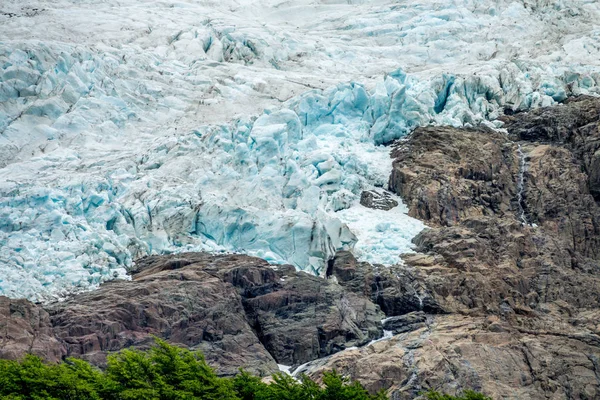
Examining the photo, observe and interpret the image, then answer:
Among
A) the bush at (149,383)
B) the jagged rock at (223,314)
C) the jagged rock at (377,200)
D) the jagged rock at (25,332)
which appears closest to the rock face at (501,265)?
the jagged rock at (377,200)

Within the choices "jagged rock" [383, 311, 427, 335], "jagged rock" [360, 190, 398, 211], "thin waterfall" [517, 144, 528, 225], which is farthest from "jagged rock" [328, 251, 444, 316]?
"thin waterfall" [517, 144, 528, 225]

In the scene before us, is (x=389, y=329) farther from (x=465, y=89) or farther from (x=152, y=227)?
(x=465, y=89)

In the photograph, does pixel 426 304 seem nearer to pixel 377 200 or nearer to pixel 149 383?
pixel 377 200

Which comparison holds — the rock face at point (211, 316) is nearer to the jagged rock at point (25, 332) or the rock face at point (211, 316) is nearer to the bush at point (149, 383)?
the jagged rock at point (25, 332)

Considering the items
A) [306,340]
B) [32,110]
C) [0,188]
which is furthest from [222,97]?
[306,340]

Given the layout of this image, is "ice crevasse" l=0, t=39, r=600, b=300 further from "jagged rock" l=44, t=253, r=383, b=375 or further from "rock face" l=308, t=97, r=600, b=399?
"rock face" l=308, t=97, r=600, b=399

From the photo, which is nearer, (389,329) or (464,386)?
(464,386)
